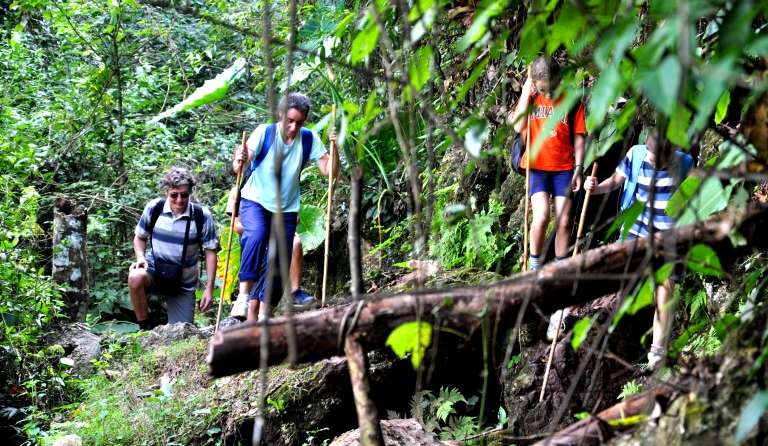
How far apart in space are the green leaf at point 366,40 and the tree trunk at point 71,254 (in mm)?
7658

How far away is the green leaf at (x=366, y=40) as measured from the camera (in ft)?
8.50

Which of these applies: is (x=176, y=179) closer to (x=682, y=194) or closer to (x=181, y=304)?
(x=181, y=304)

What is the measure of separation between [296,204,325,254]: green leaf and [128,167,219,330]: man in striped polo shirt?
1.50m

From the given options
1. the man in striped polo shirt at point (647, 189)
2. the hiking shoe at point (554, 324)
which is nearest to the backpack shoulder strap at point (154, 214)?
the hiking shoe at point (554, 324)

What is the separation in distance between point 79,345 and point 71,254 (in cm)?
126

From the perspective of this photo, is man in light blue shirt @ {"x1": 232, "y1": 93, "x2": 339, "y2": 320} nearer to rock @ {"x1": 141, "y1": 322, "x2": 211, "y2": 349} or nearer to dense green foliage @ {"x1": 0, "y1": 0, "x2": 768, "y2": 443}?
dense green foliage @ {"x1": 0, "y1": 0, "x2": 768, "y2": 443}

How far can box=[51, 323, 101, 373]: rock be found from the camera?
28.5ft

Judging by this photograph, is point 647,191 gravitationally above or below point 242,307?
above

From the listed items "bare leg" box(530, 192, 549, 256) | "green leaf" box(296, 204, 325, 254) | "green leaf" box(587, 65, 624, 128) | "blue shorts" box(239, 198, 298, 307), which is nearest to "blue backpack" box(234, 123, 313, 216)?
"blue shorts" box(239, 198, 298, 307)

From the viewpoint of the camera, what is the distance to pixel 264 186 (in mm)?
7238

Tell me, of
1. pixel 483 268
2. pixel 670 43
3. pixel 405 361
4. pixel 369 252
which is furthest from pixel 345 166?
pixel 670 43

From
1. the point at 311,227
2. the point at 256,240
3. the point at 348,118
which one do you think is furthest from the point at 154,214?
the point at 348,118

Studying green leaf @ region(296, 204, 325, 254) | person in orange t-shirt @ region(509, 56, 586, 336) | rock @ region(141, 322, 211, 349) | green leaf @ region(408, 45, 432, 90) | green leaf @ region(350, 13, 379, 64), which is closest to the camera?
green leaf @ region(350, 13, 379, 64)

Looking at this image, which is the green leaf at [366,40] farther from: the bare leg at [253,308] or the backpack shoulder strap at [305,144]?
the bare leg at [253,308]
